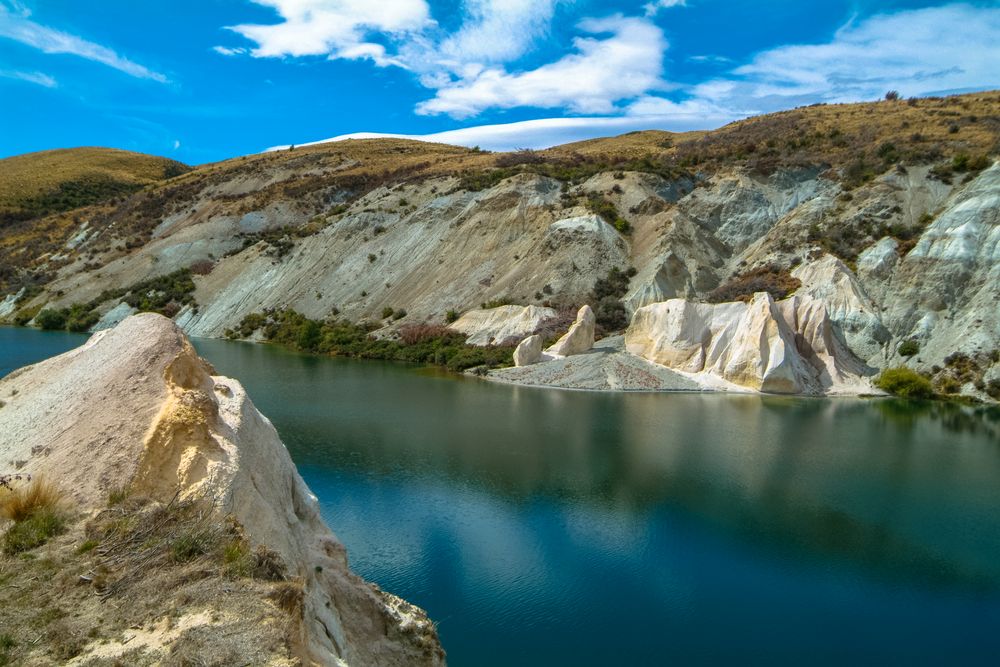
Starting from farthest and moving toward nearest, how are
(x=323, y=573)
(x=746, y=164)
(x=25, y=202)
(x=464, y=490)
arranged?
1. (x=25, y=202)
2. (x=746, y=164)
3. (x=464, y=490)
4. (x=323, y=573)

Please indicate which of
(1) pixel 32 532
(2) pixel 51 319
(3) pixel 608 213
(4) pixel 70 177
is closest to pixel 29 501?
(1) pixel 32 532

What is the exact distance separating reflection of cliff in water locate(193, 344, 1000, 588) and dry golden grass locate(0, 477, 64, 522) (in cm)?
1174

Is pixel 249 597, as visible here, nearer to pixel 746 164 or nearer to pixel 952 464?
pixel 952 464

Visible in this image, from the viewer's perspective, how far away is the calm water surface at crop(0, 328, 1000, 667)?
37.1 feet

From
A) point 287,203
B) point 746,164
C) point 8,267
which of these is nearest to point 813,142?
point 746,164

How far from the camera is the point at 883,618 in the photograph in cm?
1206

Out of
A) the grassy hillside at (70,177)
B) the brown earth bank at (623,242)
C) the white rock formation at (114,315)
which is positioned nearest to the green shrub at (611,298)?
the brown earth bank at (623,242)

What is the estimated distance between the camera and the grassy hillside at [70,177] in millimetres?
85562

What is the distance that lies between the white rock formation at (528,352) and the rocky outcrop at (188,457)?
28.1m

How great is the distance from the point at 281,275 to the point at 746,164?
39.1 m

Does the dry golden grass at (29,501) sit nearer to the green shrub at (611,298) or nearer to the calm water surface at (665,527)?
the calm water surface at (665,527)

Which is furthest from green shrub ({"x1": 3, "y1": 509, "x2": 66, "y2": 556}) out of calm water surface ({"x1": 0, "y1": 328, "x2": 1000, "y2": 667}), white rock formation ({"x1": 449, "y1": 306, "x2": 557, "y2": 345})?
white rock formation ({"x1": 449, "y1": 306, "x2": 557, "y2": 345})

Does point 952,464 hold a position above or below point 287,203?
below

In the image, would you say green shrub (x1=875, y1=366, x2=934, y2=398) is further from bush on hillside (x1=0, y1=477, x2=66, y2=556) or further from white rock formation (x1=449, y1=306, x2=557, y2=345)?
bush on hillside (x1=0, y1=477, x2=66, y2=556)
